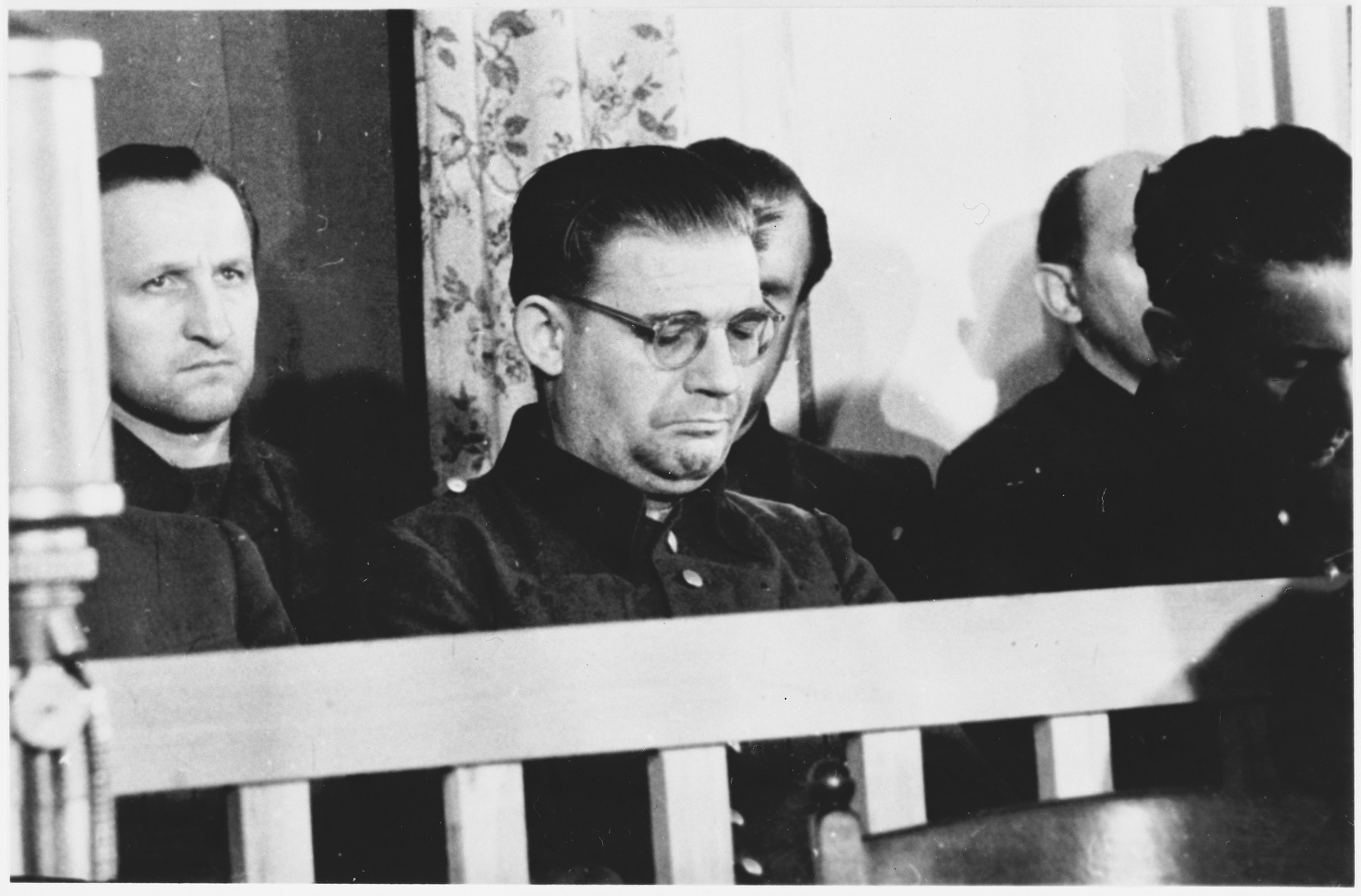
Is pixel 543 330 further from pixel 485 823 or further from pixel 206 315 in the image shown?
pixel 485 823

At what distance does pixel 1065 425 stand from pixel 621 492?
1.38 feet

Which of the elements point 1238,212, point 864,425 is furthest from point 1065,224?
point 864,425

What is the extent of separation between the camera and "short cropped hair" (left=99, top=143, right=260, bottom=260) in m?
1.24

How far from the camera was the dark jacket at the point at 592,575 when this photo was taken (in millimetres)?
1224

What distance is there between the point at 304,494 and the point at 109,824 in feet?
1.06

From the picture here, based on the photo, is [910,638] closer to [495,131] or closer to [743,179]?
[743,179]

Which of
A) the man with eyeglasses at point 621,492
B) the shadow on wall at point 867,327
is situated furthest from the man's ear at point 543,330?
the shadow on wall at point 867,327

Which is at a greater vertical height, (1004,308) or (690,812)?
(1004,308)

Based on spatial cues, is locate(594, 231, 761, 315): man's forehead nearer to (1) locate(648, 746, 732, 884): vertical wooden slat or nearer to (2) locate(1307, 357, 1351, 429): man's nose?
(1) locate(648, 746, 732, 884): vertical wooden slat

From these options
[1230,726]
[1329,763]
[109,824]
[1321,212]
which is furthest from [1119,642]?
[109,824]

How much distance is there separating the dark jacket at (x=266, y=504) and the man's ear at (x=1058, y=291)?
Result: 0.70 metres

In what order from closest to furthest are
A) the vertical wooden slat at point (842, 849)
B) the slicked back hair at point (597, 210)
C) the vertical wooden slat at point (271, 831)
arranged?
the vertical wooden slat at point (842, 849)
the vertical wooden slat at point (271, 831)
the slicked back hair at point (597, 210)

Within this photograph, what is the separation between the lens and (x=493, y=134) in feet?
4.17

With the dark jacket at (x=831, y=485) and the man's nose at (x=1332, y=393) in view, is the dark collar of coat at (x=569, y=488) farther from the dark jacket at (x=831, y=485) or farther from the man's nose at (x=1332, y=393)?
the man's nose at (x=1332, y=393)
